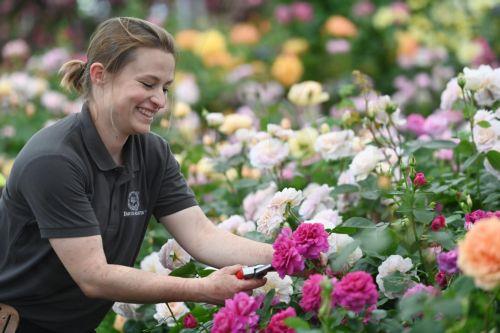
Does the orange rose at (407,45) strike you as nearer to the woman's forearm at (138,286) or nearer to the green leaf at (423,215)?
the green leaf at (423,215)

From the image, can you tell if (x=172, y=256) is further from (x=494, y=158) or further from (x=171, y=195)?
(x=494, y=158)

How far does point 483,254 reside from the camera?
1404 millimetres

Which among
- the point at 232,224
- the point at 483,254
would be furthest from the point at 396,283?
the point at 232,224

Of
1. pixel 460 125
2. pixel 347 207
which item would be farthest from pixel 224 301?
pixel 460 125

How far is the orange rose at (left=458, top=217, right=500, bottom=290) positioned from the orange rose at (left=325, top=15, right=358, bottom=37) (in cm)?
484

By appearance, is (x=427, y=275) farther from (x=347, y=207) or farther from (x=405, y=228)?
(x=347, y=207)

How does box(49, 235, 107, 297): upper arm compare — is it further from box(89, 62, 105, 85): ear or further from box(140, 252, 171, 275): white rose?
box(140, 252, 171, 275): white rose

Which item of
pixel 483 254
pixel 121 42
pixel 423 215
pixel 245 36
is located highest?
pixel 121 42

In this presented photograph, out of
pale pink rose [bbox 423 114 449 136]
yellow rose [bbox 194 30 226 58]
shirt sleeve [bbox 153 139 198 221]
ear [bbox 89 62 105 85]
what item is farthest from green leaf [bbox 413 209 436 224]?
yellow rose [bbox 194 30 226 58]

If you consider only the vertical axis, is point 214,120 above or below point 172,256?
above

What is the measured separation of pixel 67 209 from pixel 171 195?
443 millimetres

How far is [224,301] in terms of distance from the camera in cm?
192

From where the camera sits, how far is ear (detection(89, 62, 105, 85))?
2.09m

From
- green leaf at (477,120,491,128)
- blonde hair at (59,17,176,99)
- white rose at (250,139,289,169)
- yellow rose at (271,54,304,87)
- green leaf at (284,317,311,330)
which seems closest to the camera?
green leaf at (284,317,311,330)
